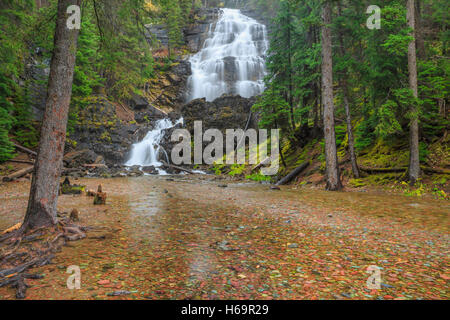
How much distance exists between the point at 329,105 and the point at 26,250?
1144 cm

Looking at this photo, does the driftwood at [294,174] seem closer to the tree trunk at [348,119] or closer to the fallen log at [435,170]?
the tree trunk at [348,119]

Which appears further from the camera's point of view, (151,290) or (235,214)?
(235,214)

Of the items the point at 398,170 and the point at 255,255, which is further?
the point at 398,170

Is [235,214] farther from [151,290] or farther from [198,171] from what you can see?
[198,171]

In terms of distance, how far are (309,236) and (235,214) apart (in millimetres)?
2485

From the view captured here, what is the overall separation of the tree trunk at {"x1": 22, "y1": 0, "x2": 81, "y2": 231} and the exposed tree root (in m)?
0.20

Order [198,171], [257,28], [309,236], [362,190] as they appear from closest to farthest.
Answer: [309,236]
[362,190]
[198,171]
[257,28]

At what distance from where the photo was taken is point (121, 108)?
117 feet

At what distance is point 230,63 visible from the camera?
44.8 metres

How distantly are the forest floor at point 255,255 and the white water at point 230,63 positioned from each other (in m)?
36.9

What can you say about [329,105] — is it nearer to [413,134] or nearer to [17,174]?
[413,134]

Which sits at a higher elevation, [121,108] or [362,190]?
[121,108]

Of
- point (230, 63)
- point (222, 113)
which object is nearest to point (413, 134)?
point (222, 113)
